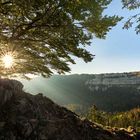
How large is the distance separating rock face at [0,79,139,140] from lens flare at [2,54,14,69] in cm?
152

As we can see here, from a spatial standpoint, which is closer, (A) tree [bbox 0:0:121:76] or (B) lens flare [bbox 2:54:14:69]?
(A) tree [bbox 0:0:121:76]

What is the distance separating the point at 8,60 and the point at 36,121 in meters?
5.22

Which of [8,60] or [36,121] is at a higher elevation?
[8,60]

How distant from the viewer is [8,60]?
20.1 meters

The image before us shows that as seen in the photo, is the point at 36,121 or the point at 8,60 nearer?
the point at 36,121

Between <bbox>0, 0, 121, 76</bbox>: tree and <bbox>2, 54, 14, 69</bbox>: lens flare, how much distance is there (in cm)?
36

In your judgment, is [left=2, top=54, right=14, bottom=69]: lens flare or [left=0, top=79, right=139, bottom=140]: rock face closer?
[left=0, top=79, right=139, bottom=140]: rock face

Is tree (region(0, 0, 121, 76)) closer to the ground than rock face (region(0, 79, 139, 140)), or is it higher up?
higher up

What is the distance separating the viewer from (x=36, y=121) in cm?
1677

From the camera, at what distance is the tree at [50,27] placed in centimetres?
1532

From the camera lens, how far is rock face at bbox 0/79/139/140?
1575 centimetres

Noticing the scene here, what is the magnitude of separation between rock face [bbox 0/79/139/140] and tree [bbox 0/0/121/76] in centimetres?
252

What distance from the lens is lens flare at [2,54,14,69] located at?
19.3m

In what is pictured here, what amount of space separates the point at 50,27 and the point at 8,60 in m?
4.86
